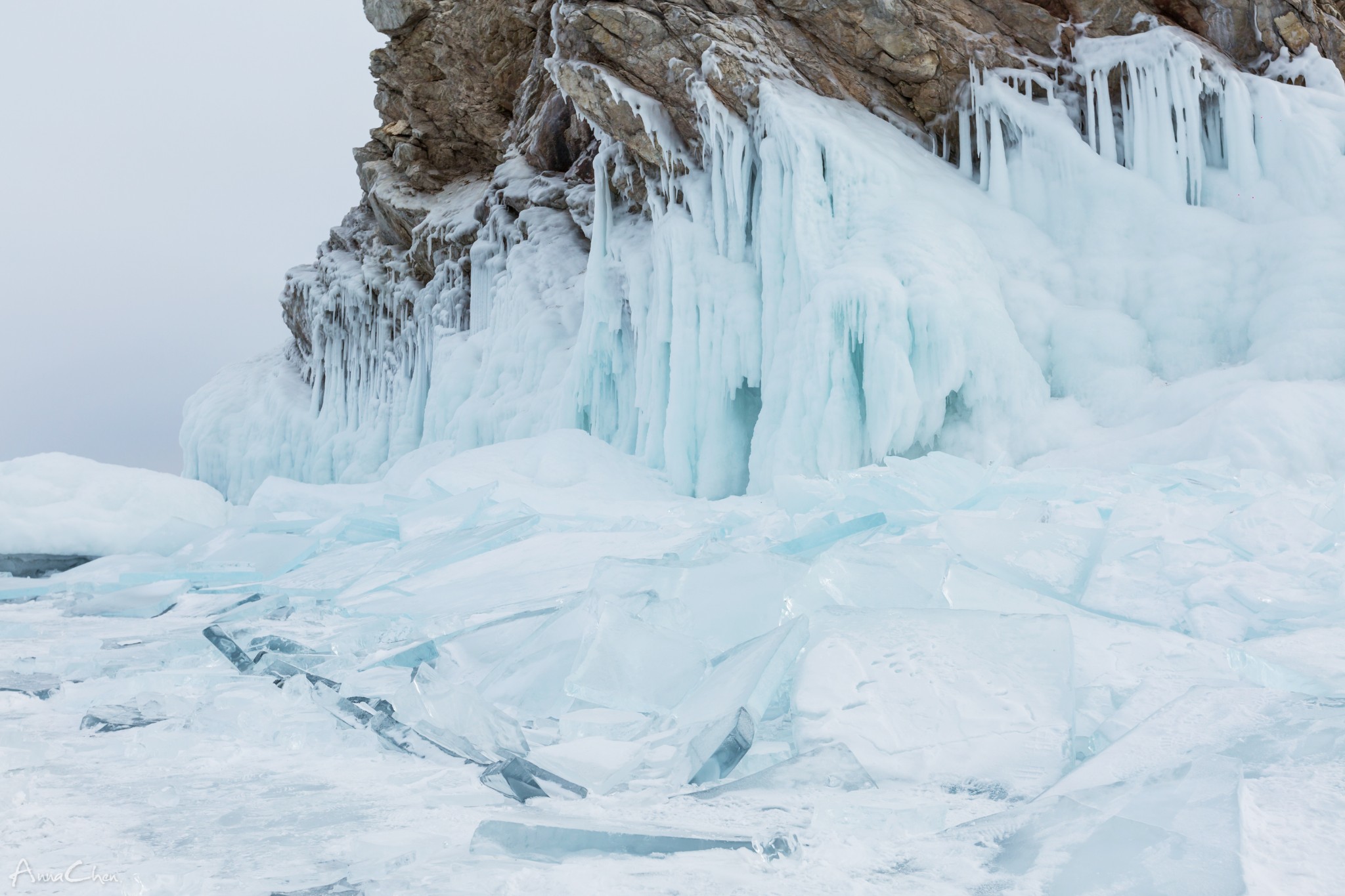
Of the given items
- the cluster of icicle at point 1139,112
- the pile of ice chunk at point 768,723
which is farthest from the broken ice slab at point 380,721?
the cluster of icicle at point 1139,112

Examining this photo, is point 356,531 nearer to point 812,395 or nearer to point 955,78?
point 812,395

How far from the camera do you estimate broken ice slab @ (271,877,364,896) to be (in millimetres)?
1108

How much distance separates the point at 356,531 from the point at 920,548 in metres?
4.82

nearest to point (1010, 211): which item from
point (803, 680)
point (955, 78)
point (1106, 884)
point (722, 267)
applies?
point (955, 78)

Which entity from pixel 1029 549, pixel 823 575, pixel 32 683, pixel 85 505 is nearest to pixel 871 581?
pixel 823 575

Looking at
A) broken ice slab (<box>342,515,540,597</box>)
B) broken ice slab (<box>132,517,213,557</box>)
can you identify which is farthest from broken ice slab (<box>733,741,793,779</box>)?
broken ice slab (<box>132,517,213,557</box>)

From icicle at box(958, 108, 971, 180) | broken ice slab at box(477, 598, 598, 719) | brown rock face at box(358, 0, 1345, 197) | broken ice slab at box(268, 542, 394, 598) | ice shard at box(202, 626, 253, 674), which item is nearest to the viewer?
broken ice slab at box(477, 598, 598, 719)

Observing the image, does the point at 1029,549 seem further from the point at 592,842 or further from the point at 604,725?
the point at 592,842

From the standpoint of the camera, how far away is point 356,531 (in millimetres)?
6402

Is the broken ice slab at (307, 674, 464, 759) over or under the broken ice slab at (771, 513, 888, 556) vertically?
over

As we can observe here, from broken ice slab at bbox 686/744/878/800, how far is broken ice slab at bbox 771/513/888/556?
2093mm

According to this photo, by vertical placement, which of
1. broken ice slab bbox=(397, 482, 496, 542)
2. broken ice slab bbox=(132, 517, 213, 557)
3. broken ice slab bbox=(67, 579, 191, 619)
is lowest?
broken ice slab bbox=(132, 517, 213, 557)

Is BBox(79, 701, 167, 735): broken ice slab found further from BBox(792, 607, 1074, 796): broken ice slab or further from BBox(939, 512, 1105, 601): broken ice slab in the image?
BBox(939, 512, 1105, 601): broken ice slab

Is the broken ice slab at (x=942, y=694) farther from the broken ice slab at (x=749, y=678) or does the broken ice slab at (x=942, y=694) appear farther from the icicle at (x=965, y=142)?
the icicle at (x=965, y=142)
